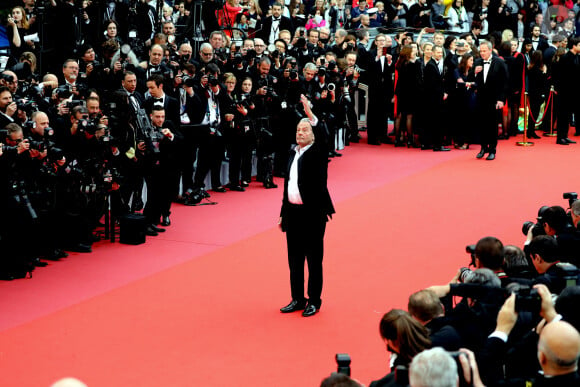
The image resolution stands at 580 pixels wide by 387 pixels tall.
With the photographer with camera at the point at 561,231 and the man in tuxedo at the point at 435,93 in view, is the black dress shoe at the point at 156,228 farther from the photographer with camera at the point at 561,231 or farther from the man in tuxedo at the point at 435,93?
the man in tuxedo at the point at 435,93

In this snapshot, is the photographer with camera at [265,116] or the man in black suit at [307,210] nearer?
the man in black suit at [307,210]

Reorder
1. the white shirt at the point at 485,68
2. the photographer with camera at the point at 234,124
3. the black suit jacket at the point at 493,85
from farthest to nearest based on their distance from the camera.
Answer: the white shirt at the point at 485,68
the black suit jacket at the point at 493,85
the photographer with camera at the point at 234,124

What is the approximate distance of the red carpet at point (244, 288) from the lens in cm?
687

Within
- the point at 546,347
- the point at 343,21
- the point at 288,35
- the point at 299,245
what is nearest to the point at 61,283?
the point at 299,245

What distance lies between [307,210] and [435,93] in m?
9.09

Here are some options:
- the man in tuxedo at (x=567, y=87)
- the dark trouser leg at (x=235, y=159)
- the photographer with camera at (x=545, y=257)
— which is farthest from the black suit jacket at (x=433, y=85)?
the photographer with camera at (x=545, y=257)

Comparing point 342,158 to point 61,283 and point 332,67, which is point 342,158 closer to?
point 332,67

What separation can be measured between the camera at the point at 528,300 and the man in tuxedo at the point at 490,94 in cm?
1076

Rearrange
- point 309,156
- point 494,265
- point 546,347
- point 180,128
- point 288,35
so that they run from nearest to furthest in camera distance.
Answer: point 546,347
point 494,265
point 309,156
point 180,128
point 288,35

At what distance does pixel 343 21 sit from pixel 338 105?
221 inches

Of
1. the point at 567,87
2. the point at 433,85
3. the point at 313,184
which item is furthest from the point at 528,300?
the point at 567,87

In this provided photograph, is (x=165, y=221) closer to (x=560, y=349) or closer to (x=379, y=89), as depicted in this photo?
(x=379, y=89)

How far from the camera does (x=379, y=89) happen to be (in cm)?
1703

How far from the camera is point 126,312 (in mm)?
8062
